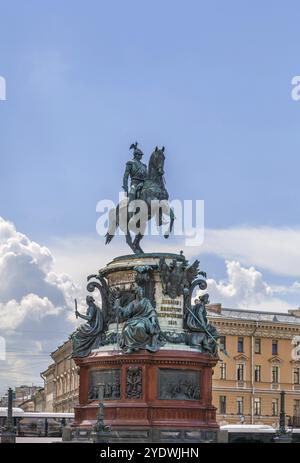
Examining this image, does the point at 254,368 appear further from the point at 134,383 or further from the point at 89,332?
the point at 134,383

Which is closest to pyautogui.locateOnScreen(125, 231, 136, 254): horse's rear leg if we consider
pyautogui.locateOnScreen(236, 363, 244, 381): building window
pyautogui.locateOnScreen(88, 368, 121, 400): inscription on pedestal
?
pyautogui.locateOnScreen(88, 368, 121, 400): inscription on pedestal

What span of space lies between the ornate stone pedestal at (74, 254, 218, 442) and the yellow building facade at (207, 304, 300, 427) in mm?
59430

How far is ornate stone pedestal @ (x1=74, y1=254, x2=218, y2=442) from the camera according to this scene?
4125 cm

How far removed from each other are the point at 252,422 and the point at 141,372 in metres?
65.1

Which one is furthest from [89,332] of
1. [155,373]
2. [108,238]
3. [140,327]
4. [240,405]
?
[240,405]

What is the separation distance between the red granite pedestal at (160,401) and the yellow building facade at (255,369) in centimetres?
6016

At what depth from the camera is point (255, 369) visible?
10631 cm

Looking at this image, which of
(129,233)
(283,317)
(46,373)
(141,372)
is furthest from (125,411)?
(46,373)

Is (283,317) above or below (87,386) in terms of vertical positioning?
above

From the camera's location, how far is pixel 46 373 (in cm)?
15275

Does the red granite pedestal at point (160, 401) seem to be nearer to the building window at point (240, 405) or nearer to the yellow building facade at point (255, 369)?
the yellow building facade at point (255, 369)

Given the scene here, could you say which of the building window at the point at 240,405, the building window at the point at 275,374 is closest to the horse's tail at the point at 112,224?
the building window at the point at 240,405
